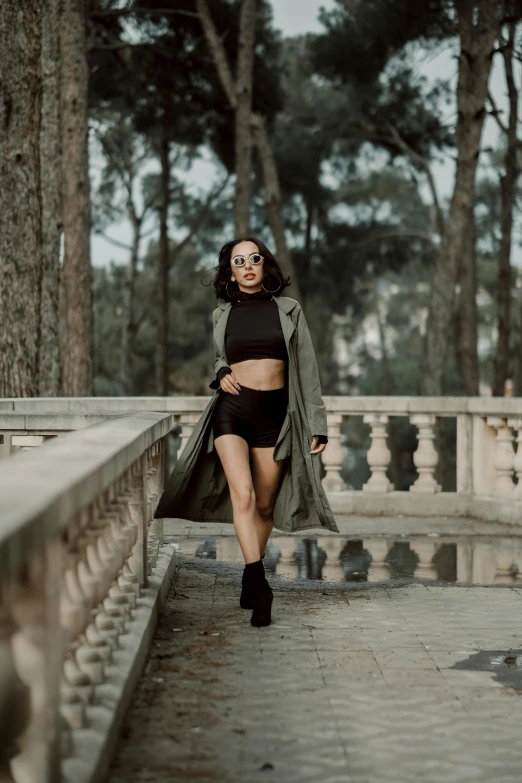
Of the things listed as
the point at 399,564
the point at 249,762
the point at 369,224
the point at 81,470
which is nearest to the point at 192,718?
the point at 249,762

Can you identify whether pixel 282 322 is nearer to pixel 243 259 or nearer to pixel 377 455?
pixel 243 259

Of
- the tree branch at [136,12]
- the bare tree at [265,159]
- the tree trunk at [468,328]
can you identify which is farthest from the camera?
the tree trunk at [468,328]

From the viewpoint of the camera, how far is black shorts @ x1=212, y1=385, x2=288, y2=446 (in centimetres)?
654

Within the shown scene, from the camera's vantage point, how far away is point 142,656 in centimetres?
516

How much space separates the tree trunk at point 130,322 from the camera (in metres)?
39.2

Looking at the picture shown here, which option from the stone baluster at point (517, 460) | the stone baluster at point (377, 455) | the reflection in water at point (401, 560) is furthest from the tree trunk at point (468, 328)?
the reflection in water at point (401, 560)

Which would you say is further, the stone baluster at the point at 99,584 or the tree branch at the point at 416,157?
the tree branch at the point at 416,157

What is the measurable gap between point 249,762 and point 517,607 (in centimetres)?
318

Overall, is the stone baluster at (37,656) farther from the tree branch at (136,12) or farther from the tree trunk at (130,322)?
the tree trunk at (130,322)

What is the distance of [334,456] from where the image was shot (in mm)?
12406

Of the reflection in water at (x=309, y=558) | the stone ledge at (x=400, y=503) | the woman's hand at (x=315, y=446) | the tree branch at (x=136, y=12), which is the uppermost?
the tree branch at (x=136, y=12)

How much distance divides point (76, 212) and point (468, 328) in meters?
11.8

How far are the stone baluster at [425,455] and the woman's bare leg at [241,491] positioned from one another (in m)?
5.83

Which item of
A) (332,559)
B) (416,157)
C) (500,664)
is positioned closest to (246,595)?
(500,664)
